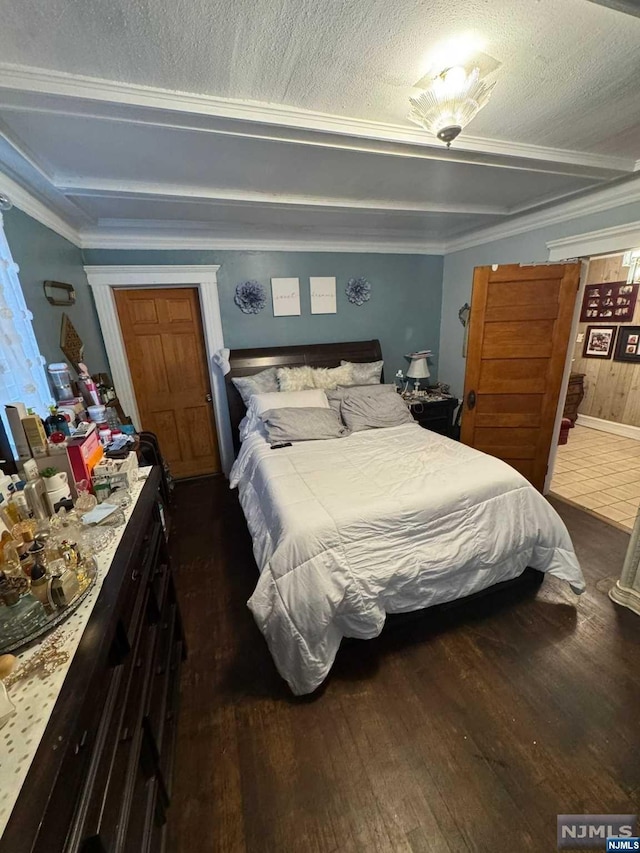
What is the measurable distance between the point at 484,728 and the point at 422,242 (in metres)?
4.06

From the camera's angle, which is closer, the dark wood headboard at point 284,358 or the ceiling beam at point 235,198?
the ceiling beam at point 235,198

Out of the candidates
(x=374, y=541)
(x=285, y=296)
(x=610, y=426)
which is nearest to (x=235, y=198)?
(x=285, y=296)

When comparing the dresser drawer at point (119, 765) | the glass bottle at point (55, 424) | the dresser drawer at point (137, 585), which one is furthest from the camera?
the glass bottle at point (55, 424)

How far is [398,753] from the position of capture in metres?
1.30

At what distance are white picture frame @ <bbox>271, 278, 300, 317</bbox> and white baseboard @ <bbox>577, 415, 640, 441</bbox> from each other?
4682 mm

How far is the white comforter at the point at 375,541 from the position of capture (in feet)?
4.79

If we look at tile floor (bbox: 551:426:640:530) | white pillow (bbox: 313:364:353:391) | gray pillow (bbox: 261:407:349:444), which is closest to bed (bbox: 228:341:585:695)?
gray pillow (bbox: 261:407:349:444)

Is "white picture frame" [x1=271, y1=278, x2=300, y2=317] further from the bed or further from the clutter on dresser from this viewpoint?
the clutter on dresser

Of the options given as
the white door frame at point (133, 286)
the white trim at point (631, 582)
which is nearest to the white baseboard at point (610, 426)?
the white trim at point (631, 582)

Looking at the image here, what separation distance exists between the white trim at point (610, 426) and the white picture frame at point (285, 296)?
4.68m

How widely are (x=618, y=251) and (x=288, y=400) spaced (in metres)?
2.71

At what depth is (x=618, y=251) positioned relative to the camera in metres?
2.47

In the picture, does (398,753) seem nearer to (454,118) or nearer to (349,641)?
(349,641)

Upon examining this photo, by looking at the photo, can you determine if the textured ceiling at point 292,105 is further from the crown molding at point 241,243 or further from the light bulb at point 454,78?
the crown molding at point 241,243
